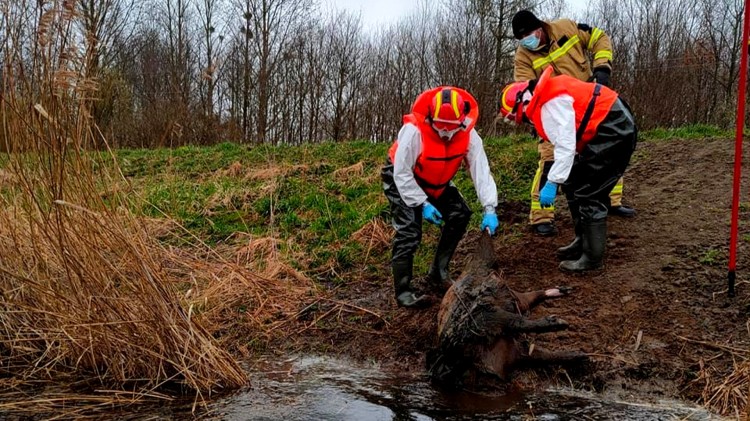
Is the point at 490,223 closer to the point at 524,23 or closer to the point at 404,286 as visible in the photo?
the point at 404,286

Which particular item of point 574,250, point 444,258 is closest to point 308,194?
Result: point 444,258

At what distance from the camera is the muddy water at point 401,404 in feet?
10.0

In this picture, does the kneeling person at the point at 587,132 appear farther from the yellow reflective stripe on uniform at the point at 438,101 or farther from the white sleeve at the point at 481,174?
the yellow reflective stripe on uniform at the point at 438,101

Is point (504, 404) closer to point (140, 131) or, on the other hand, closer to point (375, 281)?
point (375, 281)

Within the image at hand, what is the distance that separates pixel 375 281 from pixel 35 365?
298 cm

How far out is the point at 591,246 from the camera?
465 cm

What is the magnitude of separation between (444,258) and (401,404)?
1.87 metres

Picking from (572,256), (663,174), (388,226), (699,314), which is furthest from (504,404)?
(663,174)

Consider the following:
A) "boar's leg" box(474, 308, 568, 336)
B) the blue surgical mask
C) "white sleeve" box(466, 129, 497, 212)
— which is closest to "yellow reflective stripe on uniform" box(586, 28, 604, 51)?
the blue surgical mask

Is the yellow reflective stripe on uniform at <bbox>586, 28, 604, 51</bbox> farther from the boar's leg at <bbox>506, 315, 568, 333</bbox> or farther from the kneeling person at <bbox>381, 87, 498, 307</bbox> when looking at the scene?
the boar's leg at <bbox>506, 315, 568, 333</bbox>

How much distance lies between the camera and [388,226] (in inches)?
268

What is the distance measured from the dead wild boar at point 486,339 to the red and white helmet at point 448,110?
120 centimetres

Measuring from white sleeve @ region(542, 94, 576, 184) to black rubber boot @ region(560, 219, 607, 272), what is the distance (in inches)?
22.3

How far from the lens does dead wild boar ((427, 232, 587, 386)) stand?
11.7ft
